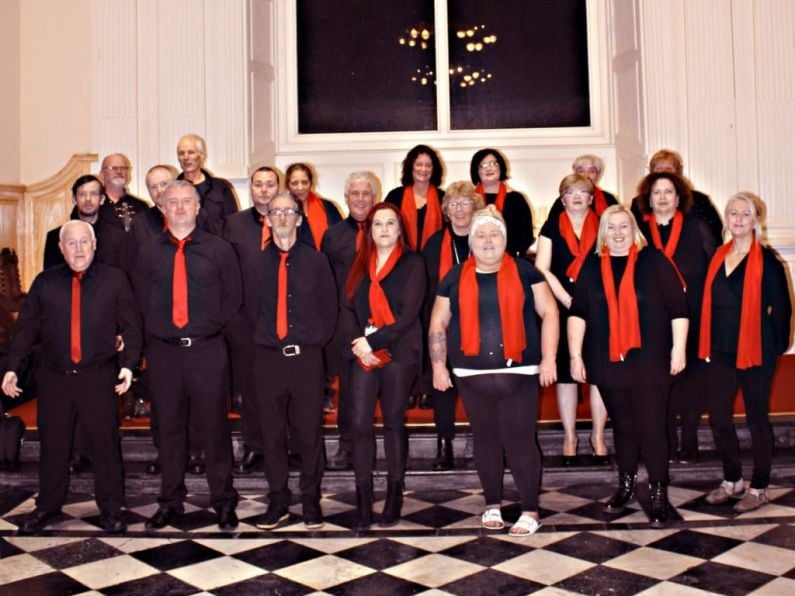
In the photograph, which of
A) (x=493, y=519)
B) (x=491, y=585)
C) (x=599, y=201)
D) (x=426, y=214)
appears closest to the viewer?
(x=491, y=585)

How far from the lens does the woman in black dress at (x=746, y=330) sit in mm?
4637

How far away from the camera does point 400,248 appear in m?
4.65

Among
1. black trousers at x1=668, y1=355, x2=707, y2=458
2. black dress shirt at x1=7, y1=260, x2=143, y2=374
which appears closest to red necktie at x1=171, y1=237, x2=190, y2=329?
black dress shirt at x1=7, y1=260, x2=143, y2=374

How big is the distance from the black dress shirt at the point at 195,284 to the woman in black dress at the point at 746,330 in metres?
2.31

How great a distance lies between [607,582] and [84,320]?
103 inches

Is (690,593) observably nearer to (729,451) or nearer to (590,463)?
(729,451)

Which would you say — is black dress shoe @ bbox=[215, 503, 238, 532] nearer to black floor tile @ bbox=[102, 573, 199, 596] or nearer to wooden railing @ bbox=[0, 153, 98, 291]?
black floor tile @ bbox=[102, 573, 199, 596]

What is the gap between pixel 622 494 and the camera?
4.79 meters

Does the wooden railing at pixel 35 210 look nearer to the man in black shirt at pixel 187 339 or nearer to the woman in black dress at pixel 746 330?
the man in black shirt at pixel 187 339

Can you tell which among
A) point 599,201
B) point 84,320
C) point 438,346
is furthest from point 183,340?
point 599,201

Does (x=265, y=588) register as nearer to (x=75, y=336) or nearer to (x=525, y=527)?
(x=525, y=527)

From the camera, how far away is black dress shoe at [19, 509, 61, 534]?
15.3 feet

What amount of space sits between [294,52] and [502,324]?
5560 mm

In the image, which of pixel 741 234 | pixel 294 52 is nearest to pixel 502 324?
pixel 741 234
